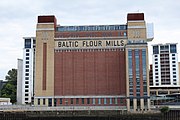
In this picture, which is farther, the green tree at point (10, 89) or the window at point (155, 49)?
the window at point (155, 49)

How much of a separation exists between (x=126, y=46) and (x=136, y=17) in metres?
13.2

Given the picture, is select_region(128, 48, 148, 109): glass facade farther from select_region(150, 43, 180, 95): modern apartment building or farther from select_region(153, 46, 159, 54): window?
select_region(153, 46, 159, 54): window

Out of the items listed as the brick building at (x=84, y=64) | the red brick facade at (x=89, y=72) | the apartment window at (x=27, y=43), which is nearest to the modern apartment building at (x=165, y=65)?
the brick building at (x=84, y=64)

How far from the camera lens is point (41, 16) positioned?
99.5m

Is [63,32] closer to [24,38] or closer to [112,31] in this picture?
[112,31]

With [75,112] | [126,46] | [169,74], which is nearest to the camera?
[75,112]

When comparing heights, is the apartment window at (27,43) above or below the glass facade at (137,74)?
above

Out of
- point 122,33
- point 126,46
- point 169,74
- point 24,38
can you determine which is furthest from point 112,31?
point 169,74

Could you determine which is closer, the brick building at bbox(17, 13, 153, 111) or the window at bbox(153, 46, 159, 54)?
the brick building at bbox(17, 13, 153, 111)

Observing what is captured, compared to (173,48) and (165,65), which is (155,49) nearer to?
(173,48)

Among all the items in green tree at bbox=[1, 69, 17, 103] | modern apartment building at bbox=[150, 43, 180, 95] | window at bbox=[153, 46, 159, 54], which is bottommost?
green tree at bbox=[1, 69, 17, 103]

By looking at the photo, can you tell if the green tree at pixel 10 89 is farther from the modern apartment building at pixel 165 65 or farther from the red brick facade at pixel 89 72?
the modern apartment building at pixel 165 65

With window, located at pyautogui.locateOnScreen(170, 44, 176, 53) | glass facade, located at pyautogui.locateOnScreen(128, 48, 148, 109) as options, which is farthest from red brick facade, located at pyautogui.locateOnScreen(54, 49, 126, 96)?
window, located at pyautogui.locateOnScreen(170, 44, 176, 53)

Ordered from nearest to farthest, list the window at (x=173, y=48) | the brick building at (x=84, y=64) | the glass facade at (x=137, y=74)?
the glass facade at (x=137, y=74) < the brick building at (x=84, y=64) < the window at (x=173, y=48)
